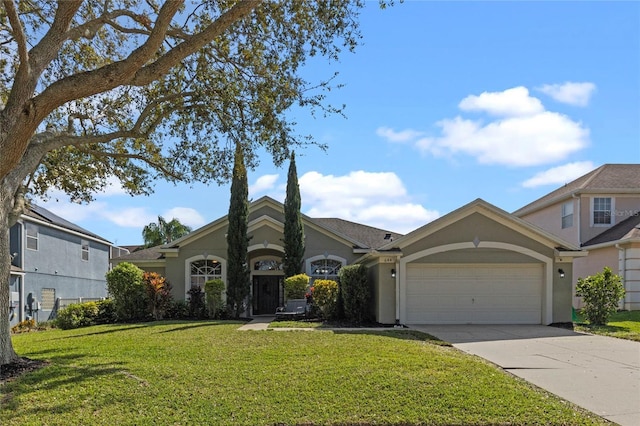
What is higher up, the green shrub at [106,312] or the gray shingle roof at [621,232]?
the gray shingle roof at [621,232]

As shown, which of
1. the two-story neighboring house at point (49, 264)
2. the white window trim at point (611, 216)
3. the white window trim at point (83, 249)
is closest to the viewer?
the two-story neighboring house at point (49, 264)

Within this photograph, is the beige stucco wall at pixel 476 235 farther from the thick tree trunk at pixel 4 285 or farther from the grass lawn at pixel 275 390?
the thick tree trunk at pixel 4 285

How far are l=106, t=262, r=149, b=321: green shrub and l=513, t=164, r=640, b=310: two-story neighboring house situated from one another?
18308 millimetres

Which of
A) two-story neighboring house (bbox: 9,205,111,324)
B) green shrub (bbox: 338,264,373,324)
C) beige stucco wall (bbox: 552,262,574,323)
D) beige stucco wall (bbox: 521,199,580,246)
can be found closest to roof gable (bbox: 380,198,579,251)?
beige stucco wall (bbox: 552,262,574,323)

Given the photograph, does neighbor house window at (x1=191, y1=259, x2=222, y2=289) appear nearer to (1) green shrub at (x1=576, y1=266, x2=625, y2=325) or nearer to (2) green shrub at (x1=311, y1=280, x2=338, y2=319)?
(2) green shrub at (x1=311, y1=280, x2=338, y2=319)

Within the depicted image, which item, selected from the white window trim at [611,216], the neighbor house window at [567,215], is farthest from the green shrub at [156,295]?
the white window trim at [611,216]

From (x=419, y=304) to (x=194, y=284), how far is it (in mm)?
10457

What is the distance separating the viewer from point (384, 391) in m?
Answer: 6.70

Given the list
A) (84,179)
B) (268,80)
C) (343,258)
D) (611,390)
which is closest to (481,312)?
(343,258)

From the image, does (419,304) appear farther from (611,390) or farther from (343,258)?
(611,390)

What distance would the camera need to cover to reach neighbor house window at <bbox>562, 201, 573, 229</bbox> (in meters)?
24.0

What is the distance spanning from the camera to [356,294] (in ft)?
54.2

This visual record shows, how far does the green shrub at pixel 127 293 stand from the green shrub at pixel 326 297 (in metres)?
6.29

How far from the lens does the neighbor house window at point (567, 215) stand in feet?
78.9
